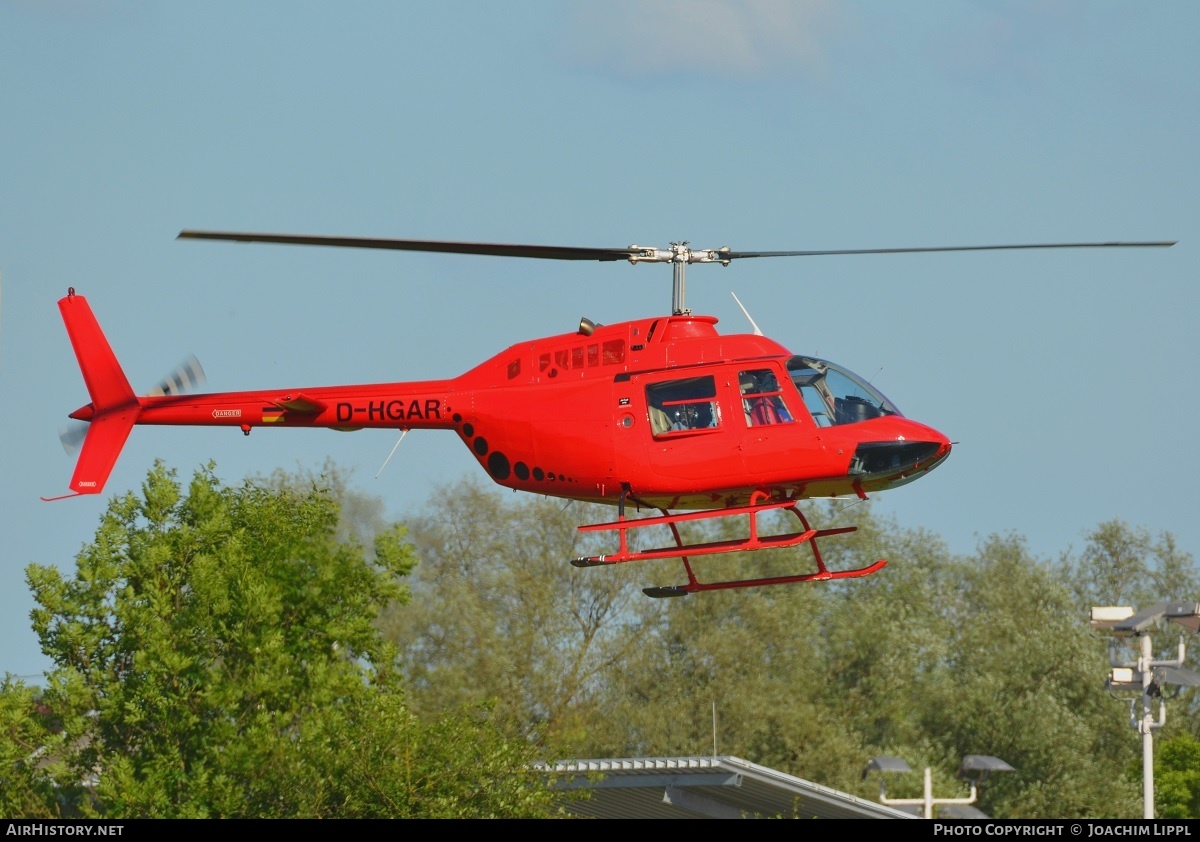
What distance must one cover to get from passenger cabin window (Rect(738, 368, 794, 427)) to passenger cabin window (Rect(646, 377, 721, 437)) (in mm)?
360

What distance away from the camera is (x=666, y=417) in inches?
898

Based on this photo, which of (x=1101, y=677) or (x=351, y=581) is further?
(x=1101, y=677)

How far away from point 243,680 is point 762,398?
64.7 feet

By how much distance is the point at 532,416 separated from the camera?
77.9 ft

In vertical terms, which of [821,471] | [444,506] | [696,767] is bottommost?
[696,767]

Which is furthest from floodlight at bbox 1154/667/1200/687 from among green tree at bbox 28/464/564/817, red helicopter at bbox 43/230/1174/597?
green tree at bbox 28/464/564/817

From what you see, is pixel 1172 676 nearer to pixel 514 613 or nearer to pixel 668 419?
pixel 668 419

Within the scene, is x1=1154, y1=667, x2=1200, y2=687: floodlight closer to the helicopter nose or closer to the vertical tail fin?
the helicopter nose

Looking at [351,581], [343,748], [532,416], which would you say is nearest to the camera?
[532,416]

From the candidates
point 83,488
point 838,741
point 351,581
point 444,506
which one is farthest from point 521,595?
point 83,488

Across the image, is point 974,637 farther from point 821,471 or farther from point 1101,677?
point 821,471

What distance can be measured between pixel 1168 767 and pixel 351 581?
28.2 m

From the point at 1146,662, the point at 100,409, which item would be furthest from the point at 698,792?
the point at 100,409

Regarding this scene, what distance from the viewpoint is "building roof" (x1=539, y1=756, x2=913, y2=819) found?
1465 inches
